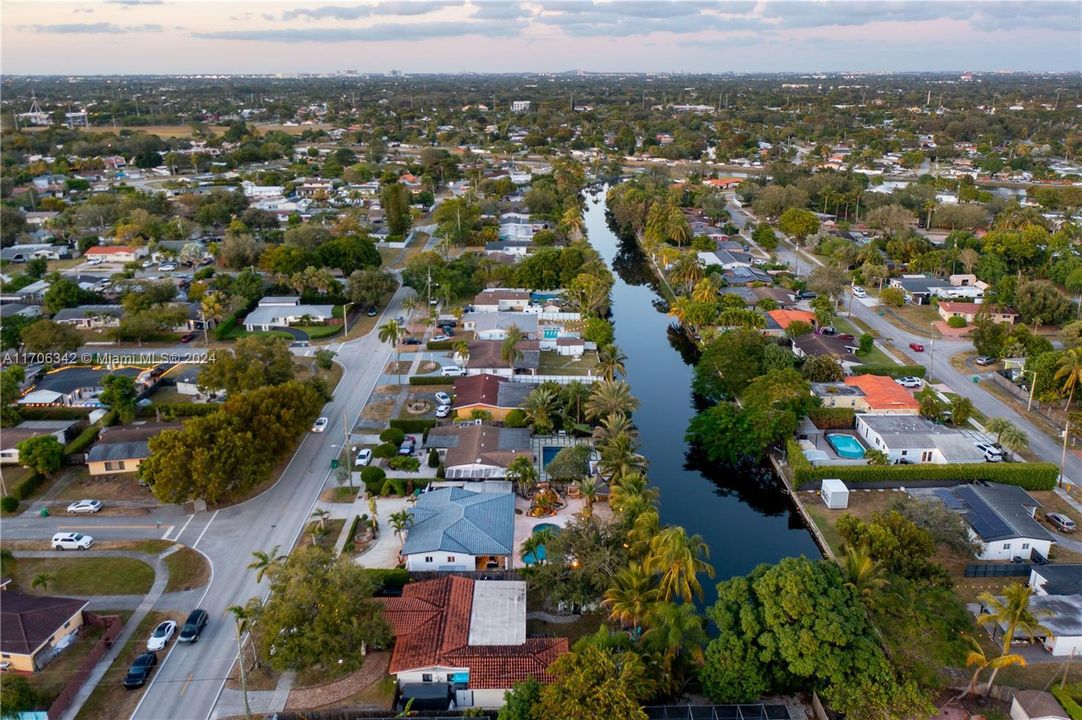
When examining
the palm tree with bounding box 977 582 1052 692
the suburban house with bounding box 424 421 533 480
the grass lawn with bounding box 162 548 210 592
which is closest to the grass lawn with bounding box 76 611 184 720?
the grass lawn with bounding box 162 548 210 592

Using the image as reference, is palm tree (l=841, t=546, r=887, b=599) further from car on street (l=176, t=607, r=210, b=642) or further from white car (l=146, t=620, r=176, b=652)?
white car (l=146, t=620, r=176, b=652)

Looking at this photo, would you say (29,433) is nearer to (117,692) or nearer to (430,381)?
(117,692)

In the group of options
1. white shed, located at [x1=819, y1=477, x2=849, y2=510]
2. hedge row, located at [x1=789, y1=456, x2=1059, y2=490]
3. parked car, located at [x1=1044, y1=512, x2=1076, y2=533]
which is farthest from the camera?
hedge row, located at [x1=789, y1=456, x2=1059, y2=490]

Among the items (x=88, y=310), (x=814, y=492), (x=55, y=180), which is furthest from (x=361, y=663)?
(x=55, y=180)

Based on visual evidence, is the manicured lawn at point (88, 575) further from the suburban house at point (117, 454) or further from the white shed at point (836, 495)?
the white shed at point (836, 495)

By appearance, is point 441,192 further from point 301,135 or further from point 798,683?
point 798,683
